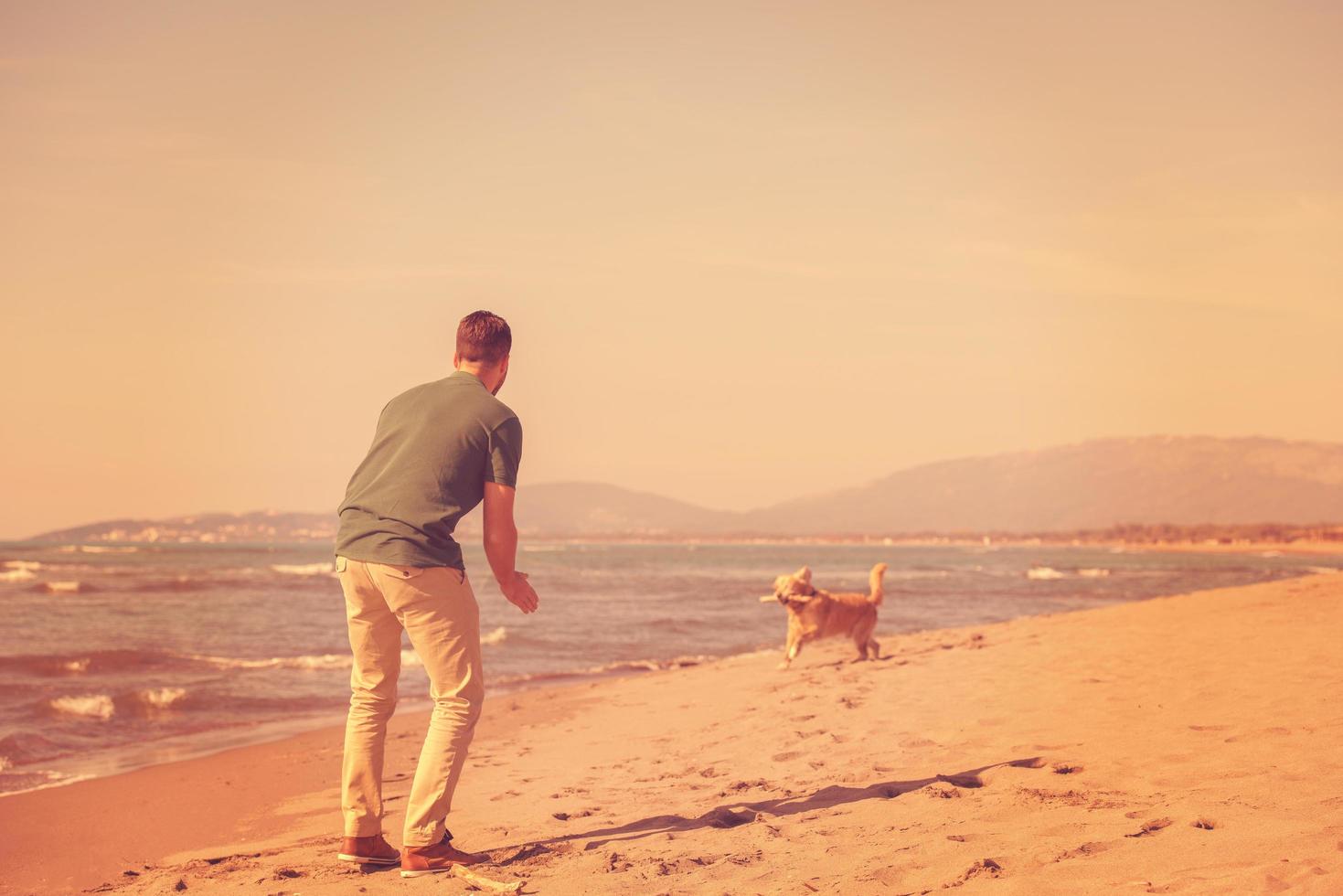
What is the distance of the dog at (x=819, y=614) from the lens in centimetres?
957

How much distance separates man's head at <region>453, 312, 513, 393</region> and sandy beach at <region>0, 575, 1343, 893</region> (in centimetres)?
183

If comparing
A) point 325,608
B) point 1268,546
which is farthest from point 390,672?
point 1268,546

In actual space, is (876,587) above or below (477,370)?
below

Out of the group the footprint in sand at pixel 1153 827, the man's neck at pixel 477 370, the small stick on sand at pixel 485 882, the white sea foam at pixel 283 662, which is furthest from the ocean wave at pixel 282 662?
the footprint in sand at pixel 1153 827

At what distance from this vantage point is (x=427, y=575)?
368 centimetres

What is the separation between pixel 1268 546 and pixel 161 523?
452 feet

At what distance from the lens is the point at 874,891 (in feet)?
11.1

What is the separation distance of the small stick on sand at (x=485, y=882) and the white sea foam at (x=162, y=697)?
7.67 metres

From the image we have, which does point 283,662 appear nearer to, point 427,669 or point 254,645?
point 254,645

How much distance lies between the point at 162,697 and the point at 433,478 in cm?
810

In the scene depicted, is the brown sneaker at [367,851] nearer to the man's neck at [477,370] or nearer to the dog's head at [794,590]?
the man's neck at [477,370]

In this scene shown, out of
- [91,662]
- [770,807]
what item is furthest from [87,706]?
[770,807]

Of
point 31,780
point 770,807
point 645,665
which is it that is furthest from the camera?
point 645,665

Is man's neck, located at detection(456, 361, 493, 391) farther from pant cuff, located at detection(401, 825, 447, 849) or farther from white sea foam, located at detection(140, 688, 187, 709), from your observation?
white sea foam, located at detection(140, 688, 187, 709)
